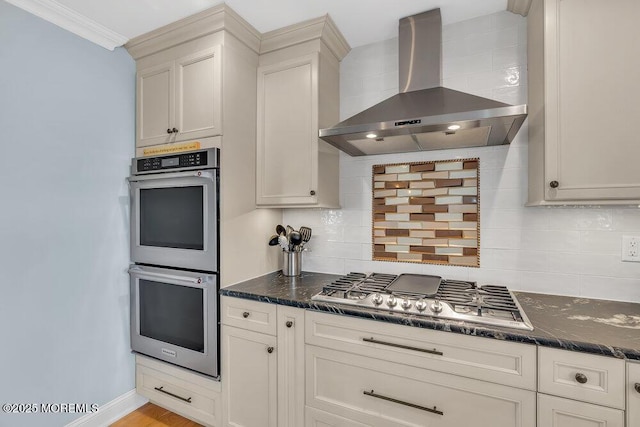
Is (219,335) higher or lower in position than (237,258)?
lower

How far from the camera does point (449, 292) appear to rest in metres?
1.60

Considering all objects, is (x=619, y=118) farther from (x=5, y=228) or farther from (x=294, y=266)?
(x=5, y=228)

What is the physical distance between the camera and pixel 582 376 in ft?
3.44

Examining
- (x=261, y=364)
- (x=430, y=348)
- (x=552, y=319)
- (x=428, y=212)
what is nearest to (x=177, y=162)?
(x=261, y=364)

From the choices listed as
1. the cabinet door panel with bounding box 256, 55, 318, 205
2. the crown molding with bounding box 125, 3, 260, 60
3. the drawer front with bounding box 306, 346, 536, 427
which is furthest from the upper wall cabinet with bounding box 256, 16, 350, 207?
the drawer front with bounding box 306, 346, 536, 427

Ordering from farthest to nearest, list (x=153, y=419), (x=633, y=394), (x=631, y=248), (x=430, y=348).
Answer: (x=153, y=419) < (x=631, y=248) < (x=430, y=348) < (x=633, y=394)

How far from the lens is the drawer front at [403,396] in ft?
3.84

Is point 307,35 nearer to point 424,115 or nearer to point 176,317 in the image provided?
point 424,115

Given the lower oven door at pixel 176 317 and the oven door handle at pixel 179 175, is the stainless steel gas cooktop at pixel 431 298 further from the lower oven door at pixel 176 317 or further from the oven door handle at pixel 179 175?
the oven door handle at pixel 179 175

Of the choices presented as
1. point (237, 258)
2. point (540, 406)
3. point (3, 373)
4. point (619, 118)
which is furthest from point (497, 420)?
point (3, 373)

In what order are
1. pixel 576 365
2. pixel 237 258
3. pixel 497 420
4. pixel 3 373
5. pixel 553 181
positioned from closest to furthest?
pixel 576 365 < pixel 497 420 < pixel 553 181 < pixel 3 373 < pixel 237 258

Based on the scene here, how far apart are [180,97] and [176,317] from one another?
1.37 metres

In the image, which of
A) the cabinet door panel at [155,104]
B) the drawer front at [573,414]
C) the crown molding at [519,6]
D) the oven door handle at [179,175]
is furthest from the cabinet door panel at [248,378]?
the crown molding at [519,6]

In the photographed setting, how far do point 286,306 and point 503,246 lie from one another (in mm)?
1275
